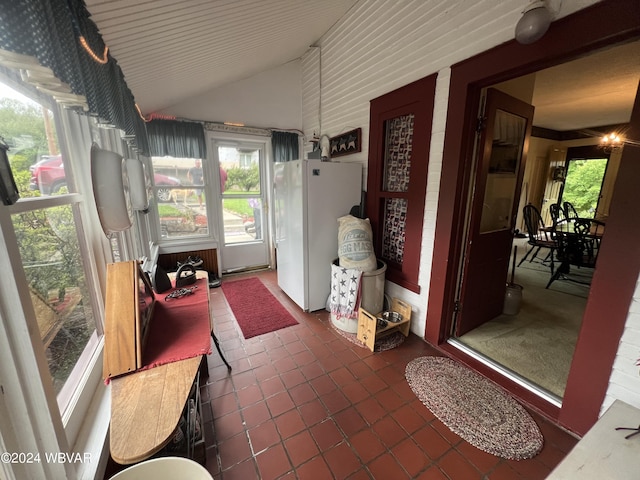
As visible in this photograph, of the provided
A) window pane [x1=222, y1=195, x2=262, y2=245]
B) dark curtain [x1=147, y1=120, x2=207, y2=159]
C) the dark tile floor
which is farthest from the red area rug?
dark curtain [x1=147, y1=120, x2=207, y2=159]

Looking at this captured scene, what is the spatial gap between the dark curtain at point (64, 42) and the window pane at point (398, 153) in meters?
2.09

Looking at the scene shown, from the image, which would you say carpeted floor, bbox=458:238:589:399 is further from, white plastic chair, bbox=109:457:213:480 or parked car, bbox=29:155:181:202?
parked car, bbox=29:155:181:202

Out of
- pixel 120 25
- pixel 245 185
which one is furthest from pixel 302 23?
pixel 245 185

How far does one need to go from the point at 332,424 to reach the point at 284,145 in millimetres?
3616

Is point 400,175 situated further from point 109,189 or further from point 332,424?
point 109,189

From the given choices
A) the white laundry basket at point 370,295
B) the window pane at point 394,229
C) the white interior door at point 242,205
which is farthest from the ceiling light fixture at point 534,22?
the white interior door at point 242,205

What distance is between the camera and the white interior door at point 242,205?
3836 millimetres

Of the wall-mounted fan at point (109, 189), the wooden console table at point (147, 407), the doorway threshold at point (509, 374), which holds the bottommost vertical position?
the doorway threshold at point (509, 374)

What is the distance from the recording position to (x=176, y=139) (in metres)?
3.30

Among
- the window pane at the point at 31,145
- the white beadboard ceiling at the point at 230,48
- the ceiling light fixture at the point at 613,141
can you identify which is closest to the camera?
the window pane at the point at 31,145

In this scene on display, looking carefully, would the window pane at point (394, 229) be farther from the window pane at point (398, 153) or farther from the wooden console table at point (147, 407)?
the wooden console table at point (147, 407)

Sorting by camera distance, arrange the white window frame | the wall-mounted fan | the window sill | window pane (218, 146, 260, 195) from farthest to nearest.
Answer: window pane (218, 146, 260, 195)
the wall-mounted fan
the window sill
the white window frame

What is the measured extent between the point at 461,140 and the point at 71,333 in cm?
254

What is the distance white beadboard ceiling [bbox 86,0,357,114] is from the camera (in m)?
1.18
